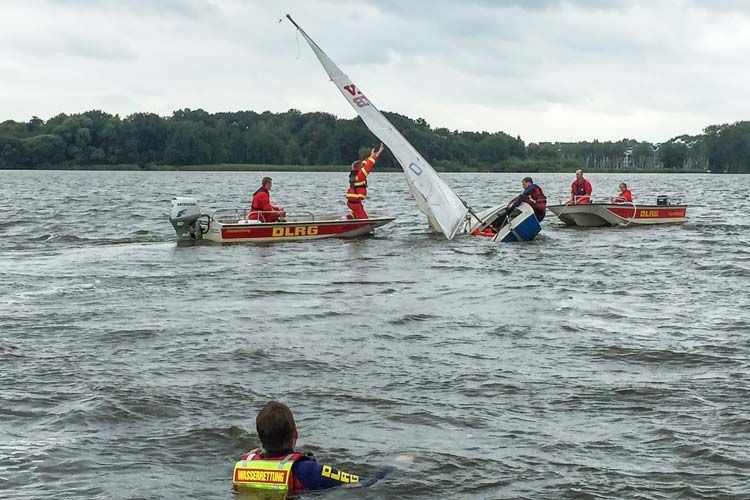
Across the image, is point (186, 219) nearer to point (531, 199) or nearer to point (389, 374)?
point (531, 199)

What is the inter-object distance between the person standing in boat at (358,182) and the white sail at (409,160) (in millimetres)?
896

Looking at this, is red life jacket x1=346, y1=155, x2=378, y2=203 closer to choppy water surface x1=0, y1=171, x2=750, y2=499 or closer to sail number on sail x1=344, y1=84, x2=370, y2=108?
sail number on sail x1=344, y1=84, x2=370, y2=108

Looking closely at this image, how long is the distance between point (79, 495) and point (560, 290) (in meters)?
11.1

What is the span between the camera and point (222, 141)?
509 feet

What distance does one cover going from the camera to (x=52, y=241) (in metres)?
25.7

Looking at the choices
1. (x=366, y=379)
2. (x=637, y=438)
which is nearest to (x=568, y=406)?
(x=637, y=438)

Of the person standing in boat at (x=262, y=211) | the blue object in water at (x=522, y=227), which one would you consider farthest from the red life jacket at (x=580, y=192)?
the person standing in boat at (x=262, y=211)

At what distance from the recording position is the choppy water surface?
7523 millimetres

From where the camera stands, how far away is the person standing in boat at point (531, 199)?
24553 mm

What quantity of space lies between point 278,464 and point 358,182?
17777 mm

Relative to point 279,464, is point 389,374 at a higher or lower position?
lower

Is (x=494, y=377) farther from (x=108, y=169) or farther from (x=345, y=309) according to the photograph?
(x=108, y=169)

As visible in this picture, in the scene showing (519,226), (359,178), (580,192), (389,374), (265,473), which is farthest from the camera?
(580,192)

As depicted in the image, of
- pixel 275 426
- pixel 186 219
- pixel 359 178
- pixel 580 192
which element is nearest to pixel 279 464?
pixel 275 426
